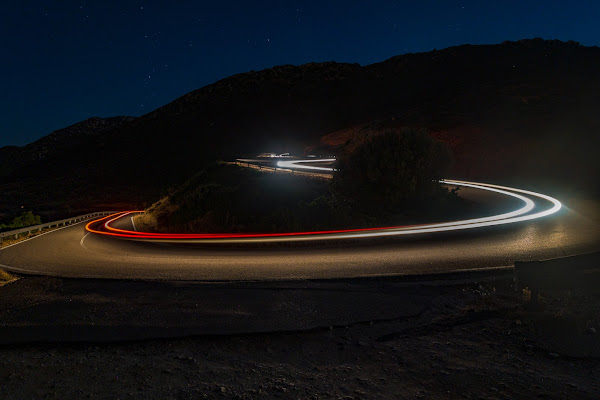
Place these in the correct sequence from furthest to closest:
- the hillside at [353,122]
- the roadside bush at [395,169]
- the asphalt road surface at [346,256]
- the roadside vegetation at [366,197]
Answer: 1. the hillside at [353,122]
2. the roadside bush at [395,169]
3. the roadside vegetation at [366,197]
4. the asphalt road surface at [346,256]

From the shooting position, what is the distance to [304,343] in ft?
17.5

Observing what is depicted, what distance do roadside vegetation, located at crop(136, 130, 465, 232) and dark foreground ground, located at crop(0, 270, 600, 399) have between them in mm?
12579

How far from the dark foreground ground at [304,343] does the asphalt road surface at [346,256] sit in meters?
1.73

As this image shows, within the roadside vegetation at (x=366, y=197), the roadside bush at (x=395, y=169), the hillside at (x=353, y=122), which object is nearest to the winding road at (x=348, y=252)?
the roadside vegetation at (x=366, y=197)

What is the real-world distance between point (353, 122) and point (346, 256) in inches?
3110

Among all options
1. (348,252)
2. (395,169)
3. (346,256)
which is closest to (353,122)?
(395,169)

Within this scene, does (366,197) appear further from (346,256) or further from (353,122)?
(353,122)

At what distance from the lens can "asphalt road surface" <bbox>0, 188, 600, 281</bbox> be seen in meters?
9.54

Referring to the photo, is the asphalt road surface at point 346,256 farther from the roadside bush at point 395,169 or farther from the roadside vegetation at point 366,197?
the roadside bush at point 395,169

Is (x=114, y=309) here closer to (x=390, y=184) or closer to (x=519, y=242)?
(x=519, y=242)

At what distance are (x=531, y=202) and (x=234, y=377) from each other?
64.6ft

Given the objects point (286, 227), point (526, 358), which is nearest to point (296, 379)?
point (526, 358)

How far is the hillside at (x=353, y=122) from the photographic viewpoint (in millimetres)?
41844

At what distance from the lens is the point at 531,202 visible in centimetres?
2031
